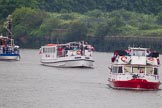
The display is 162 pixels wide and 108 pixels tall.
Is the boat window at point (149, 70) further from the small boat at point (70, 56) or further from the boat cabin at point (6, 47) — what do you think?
the boat cabin at point (6, 47)

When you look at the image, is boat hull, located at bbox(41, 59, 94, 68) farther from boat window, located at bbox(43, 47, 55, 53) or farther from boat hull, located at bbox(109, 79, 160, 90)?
boat hull, located at bbox(109, 79, 160, 90)

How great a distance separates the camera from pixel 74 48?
123 metres

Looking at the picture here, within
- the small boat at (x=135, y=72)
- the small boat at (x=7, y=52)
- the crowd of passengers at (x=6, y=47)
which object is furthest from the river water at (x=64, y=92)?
the crowd of passengers at (x=6, y=47)

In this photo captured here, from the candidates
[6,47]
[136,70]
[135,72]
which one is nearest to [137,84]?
[135,72]

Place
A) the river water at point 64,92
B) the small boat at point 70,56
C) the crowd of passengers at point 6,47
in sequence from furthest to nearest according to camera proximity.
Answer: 1. the crowd of passengers at point 6,47
2. the small boat at point 70,56
3. the river water at point 64,92

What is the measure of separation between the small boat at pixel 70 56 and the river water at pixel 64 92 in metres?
6.79

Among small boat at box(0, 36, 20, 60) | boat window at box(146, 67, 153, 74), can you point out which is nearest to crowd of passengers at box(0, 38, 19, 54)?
small boat at box(0, 36, 20, 60)

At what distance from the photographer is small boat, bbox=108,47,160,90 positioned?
284ft

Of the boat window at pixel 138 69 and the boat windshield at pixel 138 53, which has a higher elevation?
the boat windshield at pixel 138 53

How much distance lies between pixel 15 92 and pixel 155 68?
12.4 meters

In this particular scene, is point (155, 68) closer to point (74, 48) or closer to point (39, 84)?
point (39, 84)

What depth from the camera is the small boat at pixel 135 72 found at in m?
86.7

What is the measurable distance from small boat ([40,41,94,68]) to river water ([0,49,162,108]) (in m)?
6.79

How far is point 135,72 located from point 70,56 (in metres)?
35.4
